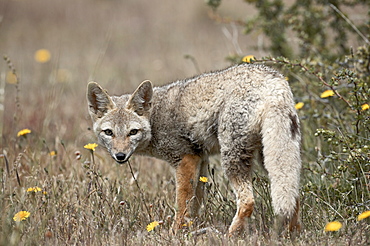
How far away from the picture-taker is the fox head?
481cm

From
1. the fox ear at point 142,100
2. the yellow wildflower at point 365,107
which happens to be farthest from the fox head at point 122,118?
the yellow wildflower at point 365,107

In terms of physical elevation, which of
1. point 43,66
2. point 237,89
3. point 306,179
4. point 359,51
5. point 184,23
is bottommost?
point 306,179

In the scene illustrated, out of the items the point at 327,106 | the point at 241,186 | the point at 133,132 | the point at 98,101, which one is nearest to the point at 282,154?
the point at 241,186

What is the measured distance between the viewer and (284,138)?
3914 millimetres

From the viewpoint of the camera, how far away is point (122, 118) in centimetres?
493

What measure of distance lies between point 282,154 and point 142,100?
181 centimetres

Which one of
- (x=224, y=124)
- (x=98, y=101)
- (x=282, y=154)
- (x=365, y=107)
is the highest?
(x=98, y=101)

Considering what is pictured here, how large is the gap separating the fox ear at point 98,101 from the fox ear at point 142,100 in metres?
0.23

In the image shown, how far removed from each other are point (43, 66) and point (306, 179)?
8856 mm

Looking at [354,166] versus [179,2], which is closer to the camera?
[354,166]

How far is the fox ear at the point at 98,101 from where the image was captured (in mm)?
5020

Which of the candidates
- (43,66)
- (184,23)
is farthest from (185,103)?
(184,23)

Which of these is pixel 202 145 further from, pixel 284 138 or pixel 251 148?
pixel 284 138

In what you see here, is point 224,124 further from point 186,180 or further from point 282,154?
point 186,180
